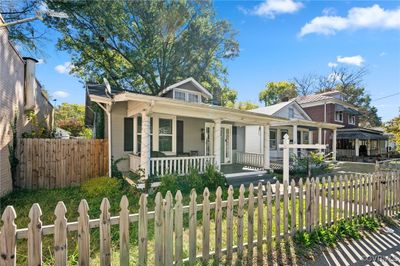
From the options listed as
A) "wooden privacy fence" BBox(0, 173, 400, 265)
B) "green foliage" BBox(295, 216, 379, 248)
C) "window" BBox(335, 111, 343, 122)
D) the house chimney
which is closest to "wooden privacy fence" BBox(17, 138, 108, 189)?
the house chimney

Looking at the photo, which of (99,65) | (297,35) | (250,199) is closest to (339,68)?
(297,35)

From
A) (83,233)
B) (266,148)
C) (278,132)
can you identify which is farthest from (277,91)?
(83,233)

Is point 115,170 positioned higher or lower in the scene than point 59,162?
lower

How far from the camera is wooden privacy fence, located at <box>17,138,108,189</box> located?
879 centimetres

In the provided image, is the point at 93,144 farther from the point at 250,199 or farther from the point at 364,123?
the point at 364,123

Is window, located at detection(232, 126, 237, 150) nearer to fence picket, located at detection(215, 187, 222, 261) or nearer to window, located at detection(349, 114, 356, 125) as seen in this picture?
fence picket, located at detection(215, 187, 222, 261)

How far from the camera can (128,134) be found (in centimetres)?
1085

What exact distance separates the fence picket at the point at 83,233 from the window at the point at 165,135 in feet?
27.5

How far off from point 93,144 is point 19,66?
402cm

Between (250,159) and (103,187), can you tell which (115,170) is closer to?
(103,187)

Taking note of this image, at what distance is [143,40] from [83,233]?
69.9 ft

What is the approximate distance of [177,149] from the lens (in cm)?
1180

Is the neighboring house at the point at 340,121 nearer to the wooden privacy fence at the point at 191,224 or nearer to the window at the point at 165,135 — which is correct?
the window at the point at 165,135

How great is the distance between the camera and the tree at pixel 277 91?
43562mm
